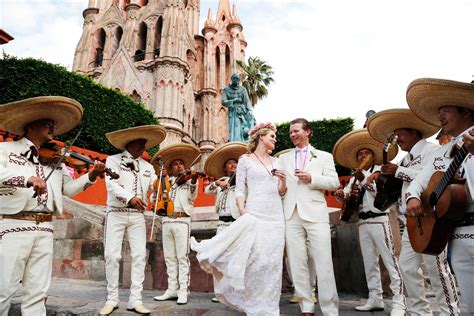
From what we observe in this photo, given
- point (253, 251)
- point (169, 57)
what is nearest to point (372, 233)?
point (253, 251)

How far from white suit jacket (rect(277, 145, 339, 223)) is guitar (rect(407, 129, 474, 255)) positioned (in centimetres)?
131

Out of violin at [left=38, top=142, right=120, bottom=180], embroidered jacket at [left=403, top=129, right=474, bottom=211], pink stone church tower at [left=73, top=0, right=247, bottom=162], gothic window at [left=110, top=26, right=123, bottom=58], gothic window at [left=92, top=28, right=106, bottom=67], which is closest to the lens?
embroidered jacket at [left=403, top=129, right=474, bottom=211]

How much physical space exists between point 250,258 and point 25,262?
7.57ft

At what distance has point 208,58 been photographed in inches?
1486

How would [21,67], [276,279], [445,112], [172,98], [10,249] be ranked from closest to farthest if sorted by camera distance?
1. [445,112]
2. [10,249]
3. [276,279]
4. [21,67]
5. [172,98]

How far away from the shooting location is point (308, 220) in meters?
4.12

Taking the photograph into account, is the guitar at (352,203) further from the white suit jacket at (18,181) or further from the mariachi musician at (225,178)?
the white suit jacket at (18,181)

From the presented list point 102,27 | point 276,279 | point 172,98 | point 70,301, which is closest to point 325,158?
point 276,279

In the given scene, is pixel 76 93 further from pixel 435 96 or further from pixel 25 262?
pixel 435 96

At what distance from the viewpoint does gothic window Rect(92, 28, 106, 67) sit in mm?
35875

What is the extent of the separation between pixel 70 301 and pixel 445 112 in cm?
540

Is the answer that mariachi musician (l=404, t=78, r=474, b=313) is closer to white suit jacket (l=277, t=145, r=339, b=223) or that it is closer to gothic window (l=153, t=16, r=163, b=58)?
white suit jacket (l=277, t=145, r=339, b=223)

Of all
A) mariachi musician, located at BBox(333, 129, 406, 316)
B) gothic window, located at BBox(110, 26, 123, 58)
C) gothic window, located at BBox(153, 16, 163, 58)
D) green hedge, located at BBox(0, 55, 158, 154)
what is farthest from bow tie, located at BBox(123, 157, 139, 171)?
gothic window, located at BBox(110, 26, 123, 58)

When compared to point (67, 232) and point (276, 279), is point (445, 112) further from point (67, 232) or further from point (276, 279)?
point (67, 232)
